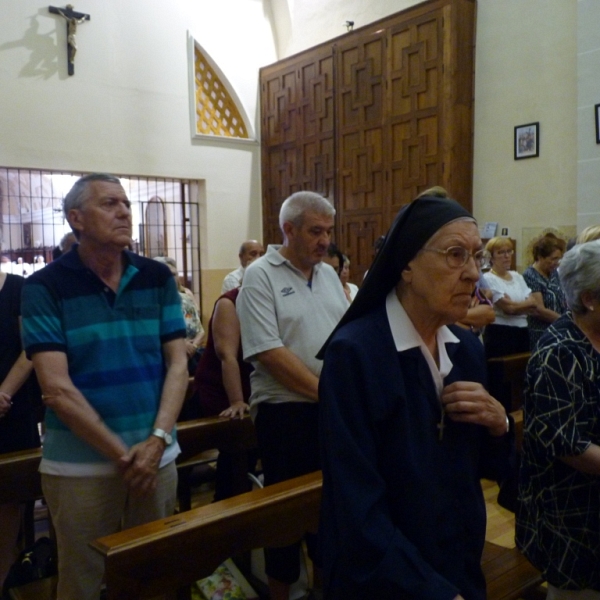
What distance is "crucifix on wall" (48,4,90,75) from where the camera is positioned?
630 centimetres

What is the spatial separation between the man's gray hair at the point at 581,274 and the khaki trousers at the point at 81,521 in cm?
132

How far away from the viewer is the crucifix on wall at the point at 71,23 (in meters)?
6.30

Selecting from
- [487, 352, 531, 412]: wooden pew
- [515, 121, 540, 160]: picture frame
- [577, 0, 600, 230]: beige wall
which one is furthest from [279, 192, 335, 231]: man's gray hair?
[515, 121, 540, 160]: picture frame

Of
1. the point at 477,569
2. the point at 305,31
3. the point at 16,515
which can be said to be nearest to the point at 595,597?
the point at 477,569

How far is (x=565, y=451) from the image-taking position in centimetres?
150

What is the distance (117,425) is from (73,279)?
43cm

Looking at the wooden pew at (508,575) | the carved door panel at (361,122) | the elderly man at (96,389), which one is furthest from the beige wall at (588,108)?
the elderly man at (96,389)

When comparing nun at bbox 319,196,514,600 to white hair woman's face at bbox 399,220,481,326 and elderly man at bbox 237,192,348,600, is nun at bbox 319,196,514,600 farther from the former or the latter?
elderly man at bbox 237,192,348,600

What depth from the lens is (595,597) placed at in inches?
61.6

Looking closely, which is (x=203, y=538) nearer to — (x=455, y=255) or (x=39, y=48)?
(x=455, y=255)

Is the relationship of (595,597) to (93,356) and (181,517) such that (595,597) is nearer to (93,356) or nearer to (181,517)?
(181,517)

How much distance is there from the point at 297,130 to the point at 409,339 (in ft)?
21.1

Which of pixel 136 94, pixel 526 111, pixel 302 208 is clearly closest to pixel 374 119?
pixel 526 111

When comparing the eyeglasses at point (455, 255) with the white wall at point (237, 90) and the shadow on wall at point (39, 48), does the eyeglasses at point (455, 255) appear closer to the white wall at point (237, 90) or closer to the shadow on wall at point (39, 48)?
the white wall at point (237, 90)
